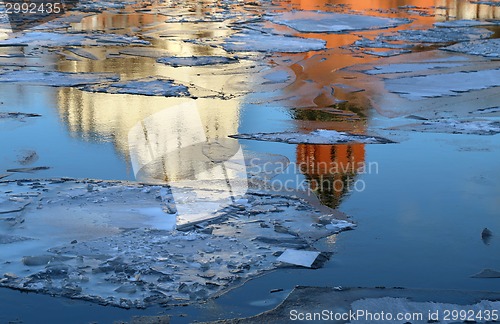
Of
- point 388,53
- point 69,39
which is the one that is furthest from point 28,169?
point 69,39

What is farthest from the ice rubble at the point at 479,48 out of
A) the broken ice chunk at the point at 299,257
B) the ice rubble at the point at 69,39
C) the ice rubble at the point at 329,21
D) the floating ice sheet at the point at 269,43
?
the broken ice chunk at the point at 299,257

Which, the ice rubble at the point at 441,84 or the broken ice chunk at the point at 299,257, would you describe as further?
the ice rubble at the point at 441,84

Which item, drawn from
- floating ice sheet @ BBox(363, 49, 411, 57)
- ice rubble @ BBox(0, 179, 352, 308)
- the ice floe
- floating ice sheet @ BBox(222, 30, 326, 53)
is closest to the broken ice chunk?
ice rubble @ BBox(0, 179, 352, 308)

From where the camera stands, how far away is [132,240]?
588 cm

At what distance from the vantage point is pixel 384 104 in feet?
35.7

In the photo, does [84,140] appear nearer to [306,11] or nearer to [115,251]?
[115,251]

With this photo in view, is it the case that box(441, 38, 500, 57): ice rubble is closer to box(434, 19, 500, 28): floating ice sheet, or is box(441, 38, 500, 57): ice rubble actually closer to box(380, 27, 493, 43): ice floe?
box(380, 27, 493, 43): ice floe

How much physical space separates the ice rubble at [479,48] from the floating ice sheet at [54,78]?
22.1 ft

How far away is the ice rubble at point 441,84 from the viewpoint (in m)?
11.5

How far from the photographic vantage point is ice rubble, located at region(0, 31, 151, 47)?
16.6 metres

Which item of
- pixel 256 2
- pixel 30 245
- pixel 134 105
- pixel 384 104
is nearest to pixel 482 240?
pixel 30 245

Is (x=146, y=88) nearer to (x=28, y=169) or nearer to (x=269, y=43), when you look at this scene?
(x=28, y=169)

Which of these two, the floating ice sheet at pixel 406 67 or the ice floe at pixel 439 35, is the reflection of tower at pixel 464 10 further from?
the floating ice sheet at pixel 406 67

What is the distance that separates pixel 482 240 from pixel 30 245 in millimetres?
3251
